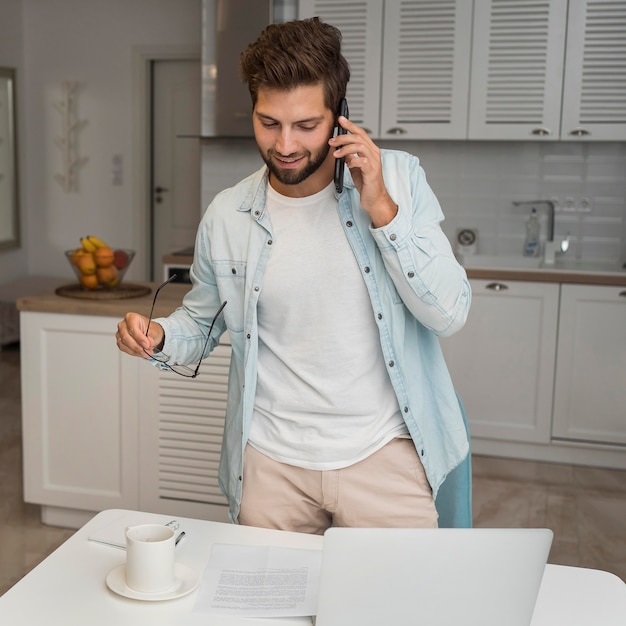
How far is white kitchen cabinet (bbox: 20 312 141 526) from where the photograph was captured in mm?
2982

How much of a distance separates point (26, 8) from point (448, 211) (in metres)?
4.08

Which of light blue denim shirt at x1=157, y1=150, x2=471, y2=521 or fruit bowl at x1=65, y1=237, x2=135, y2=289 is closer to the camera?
light blue denim shirt at x1=157, y1=150, x2=471, y2=521

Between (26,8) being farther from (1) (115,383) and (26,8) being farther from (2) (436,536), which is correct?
(2) (436,536)

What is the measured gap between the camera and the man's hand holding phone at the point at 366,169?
1.45 meters

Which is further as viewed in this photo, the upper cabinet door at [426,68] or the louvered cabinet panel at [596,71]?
the upper cabinet door at [426,68]

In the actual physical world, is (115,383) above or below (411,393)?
below

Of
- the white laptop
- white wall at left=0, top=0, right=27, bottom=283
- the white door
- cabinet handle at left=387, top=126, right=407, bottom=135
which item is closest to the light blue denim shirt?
the white laptop

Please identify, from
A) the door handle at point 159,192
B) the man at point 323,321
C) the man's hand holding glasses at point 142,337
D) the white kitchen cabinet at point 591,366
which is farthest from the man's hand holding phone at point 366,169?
the door handle at point 159,192

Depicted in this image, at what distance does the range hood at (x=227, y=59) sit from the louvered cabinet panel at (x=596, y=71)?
1586mm

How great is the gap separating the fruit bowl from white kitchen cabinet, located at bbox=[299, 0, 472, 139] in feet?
6.46

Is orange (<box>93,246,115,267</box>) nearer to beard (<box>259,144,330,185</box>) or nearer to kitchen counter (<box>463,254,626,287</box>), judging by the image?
beard (<box>259,144,330,185</box>)

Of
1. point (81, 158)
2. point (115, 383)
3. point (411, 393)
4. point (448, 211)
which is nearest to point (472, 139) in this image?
point (448, 211)

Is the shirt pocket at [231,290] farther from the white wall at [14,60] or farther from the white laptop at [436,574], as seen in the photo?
the white wall at [14,60]

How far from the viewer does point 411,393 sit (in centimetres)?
161
